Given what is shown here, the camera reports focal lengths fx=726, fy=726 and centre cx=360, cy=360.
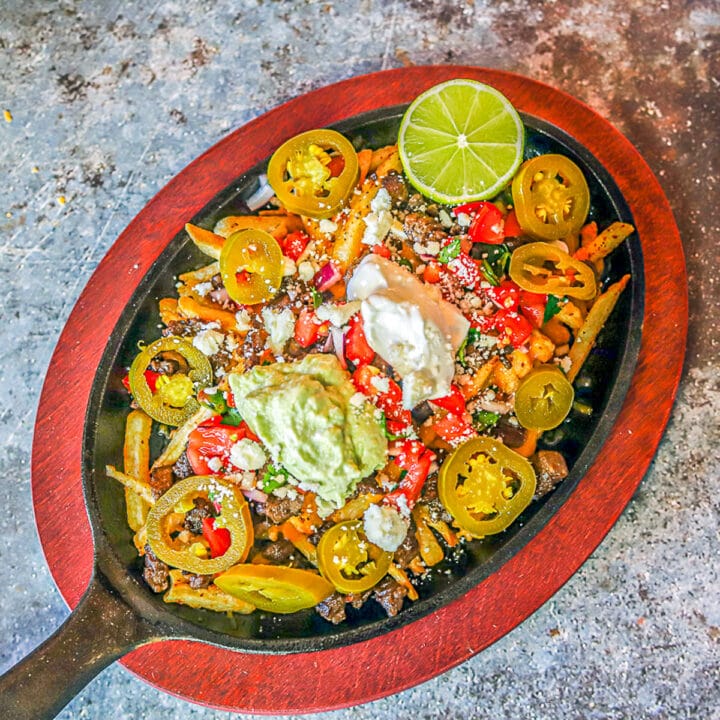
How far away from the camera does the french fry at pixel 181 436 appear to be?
9.01ft

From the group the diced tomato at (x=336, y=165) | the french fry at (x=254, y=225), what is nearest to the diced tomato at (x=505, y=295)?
the diced tomato at (x=336, y=165)

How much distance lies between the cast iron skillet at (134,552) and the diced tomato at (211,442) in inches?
11.8

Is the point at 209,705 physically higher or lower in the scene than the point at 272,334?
lower

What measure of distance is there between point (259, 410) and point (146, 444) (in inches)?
24.2

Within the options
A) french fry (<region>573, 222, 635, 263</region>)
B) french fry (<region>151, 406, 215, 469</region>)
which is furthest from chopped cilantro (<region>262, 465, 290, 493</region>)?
french fry (<region>573, 222, 635, 263</region>)

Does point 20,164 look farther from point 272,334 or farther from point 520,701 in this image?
point 520,701

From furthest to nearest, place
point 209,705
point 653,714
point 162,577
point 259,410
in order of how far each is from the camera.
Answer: point 653,714 → point 209,705 → point 162,577 → point 259,410

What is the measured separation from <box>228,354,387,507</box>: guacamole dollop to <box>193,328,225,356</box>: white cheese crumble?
0.21 metres

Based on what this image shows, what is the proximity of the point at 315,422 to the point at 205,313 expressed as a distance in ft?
2.25

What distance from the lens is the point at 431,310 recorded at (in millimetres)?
2561

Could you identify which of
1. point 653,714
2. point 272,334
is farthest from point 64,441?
point 653,714

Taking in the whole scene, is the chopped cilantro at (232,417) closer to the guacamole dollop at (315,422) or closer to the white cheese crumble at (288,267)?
the guacamole dollop at (315,422)

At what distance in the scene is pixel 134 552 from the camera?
8.95 ft

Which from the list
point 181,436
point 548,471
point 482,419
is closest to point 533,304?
point 482,419
